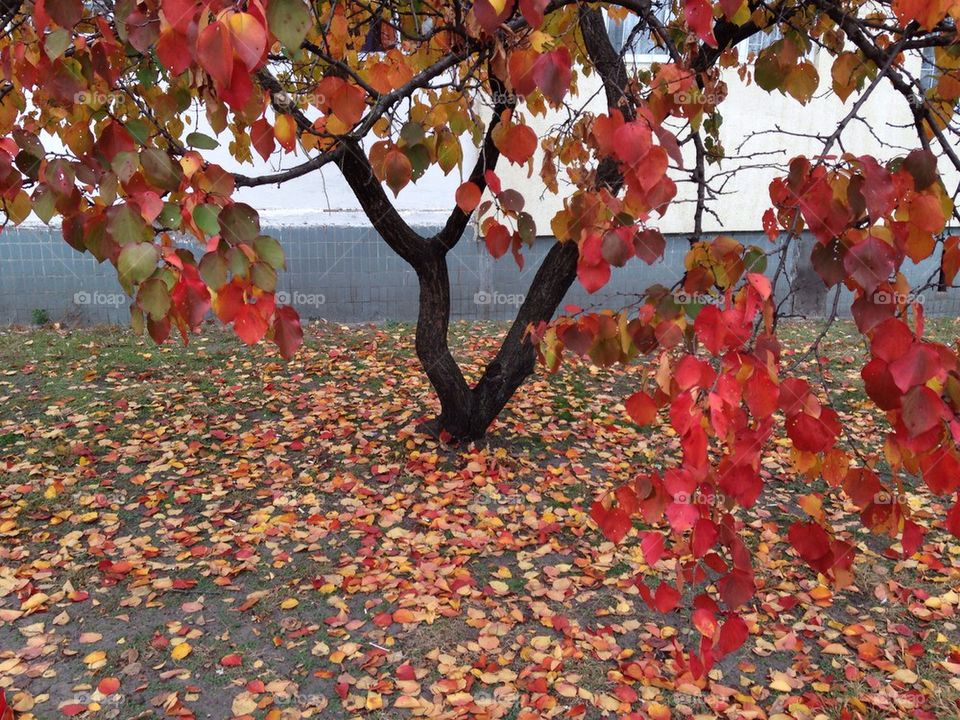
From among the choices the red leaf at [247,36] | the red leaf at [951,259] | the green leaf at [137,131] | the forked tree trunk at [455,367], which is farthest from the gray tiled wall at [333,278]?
the red leaf at [247,36]

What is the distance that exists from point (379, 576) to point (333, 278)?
4.90m

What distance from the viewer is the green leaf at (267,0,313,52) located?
1.39 meters

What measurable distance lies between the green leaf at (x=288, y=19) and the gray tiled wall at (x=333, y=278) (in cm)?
605

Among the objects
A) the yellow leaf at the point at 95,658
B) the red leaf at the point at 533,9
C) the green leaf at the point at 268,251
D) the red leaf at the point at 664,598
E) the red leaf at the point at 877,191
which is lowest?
the yellow leaf at the point at 95,658

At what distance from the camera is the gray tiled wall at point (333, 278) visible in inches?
294

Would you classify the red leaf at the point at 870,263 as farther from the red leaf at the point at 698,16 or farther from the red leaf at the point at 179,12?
the red leaf at the point at 179,12

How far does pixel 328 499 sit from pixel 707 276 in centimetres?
270

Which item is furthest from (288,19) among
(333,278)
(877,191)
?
(333,278)

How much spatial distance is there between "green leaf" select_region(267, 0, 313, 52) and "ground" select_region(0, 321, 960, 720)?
217 cm

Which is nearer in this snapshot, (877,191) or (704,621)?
(877,191)

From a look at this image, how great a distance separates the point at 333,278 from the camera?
25.4 feet

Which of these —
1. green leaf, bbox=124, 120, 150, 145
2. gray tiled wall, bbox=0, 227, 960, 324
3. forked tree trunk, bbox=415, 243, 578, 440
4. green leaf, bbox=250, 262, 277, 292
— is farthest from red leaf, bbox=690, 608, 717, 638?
gray tiled wall, bbox=0, 227, 960, 324

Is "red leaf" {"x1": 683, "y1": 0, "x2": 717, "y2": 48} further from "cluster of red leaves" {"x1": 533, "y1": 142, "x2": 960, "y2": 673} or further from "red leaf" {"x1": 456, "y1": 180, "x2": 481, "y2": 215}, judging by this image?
"red leaf" {"x1": 456, "y1": 180, "x2": 481, "y2": 215}

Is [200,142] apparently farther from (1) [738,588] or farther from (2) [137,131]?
(1) [738,588]
